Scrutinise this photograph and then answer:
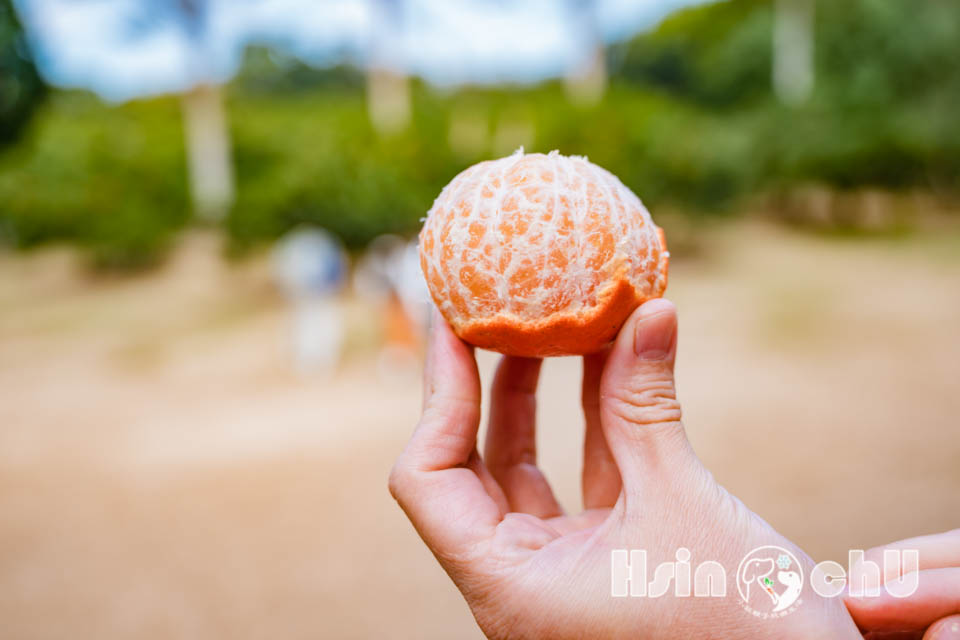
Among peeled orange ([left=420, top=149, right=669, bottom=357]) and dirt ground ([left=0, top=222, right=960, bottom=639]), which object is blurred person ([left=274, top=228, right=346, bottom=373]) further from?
peeled orange ([left=420, top=149, right=669, bottom=357])

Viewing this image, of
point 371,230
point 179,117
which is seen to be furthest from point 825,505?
point 179,117

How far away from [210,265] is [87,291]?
2.40 m

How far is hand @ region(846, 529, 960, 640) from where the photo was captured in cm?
163

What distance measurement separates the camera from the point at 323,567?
4.82m

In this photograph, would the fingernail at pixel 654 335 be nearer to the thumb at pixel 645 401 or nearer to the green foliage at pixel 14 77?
the thumb at pixel 645 401

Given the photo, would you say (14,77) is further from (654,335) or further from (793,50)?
(793,50)

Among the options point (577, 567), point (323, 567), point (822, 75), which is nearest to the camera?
point (577, 567)

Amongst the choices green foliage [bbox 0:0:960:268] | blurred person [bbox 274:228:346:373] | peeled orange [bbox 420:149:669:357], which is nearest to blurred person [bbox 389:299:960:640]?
→ peeled orange [bbox 420:149:669:357]

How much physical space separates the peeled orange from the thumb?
16 cm

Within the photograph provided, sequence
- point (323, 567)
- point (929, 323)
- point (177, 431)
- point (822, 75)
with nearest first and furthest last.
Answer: point (323, 567) < point (177, 431) < point (929, 323) < point (822, 75)

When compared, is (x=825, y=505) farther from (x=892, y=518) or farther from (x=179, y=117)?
(x=179, y=117)

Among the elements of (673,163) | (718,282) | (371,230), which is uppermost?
(673,163)

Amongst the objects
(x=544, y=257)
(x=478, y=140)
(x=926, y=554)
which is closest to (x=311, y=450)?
(x=544, y=257)

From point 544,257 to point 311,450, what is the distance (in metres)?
5.29
